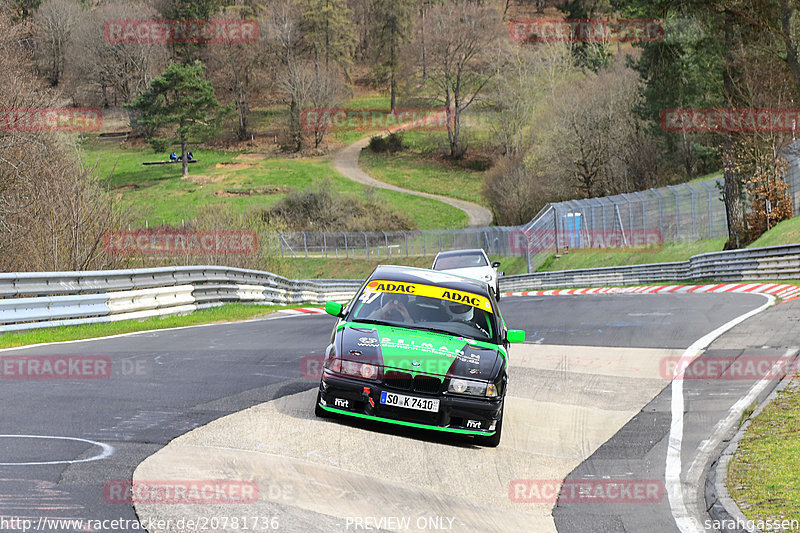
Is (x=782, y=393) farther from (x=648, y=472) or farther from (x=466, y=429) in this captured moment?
(x=466, y=429)

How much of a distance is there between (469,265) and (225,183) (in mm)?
72241

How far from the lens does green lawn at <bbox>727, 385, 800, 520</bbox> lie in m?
6.00

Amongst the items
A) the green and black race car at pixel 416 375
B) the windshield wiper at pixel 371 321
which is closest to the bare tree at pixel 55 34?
the windshield wiper at pixel 371 321

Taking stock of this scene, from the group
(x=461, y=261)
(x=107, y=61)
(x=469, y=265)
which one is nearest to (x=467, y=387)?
(x=469, y=265)

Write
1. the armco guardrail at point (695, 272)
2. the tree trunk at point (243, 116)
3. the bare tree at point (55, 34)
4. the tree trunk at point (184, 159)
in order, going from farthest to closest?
1. the tree trunk at point (243, 116)
2. the bare tree at point (55, 34)
3. the tree trunk at point (184, 159)
4. the armco guardrail at point (695, 272)

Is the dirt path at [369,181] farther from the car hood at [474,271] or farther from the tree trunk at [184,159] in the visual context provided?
the car hood at [474,271]

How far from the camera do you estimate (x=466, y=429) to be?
25.5 ft

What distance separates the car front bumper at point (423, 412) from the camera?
7.73 metres

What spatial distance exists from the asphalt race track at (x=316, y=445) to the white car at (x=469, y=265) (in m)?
7.73

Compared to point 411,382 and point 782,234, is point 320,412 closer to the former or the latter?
point 411,382

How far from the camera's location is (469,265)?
70.9 ft

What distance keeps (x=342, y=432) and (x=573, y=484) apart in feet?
6.48

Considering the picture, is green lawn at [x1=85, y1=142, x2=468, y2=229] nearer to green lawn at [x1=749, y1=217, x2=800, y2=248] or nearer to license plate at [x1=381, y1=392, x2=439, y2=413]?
green lawn at [x1=749, y1=217, x2=800, y2=248]

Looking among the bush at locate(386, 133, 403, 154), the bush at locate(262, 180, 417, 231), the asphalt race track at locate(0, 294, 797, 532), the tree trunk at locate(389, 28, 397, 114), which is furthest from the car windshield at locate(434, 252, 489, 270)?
the tree trunk at locate(389, 28, 397, 114)
